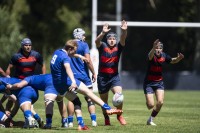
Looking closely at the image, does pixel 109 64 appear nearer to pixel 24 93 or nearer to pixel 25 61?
pixel 25 61

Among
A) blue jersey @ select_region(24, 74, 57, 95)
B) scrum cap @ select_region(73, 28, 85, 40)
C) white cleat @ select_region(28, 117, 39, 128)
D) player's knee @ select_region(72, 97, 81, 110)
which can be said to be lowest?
white cleat @ select_region(28, 117, 39, 128)

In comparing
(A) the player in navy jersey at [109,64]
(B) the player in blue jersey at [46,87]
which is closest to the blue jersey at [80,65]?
(A) the player in navy jersey at [109,64]

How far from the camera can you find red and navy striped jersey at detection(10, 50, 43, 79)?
18406 mm

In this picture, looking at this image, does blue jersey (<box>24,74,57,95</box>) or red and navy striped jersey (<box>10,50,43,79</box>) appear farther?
red and navy striped jersey (<box>10,50,43,79</box>)

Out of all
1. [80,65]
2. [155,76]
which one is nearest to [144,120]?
[155,76]

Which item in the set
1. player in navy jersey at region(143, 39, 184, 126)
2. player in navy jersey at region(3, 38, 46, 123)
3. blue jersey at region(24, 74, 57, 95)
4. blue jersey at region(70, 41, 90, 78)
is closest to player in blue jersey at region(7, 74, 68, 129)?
blue jersey at region(24, 74, 57, 95)

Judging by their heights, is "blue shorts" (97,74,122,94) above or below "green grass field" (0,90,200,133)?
above

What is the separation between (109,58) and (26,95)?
2.80 metres

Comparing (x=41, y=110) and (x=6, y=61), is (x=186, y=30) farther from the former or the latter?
(x=41, y=110)

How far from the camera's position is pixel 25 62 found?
18.4 meters

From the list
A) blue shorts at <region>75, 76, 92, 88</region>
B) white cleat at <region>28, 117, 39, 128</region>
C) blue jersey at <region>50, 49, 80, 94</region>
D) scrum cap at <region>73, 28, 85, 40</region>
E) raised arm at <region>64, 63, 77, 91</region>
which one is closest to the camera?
raised arm at <region>64, 63, 77, 91</region>

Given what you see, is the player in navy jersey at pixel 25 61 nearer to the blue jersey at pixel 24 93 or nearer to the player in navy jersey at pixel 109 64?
the player in navy jersey at pixel 109 64

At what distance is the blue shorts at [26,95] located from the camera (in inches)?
640

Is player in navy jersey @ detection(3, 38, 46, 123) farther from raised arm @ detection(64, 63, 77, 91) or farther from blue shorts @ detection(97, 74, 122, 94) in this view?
raised arm @ detection(64, 63, 77, 91)
